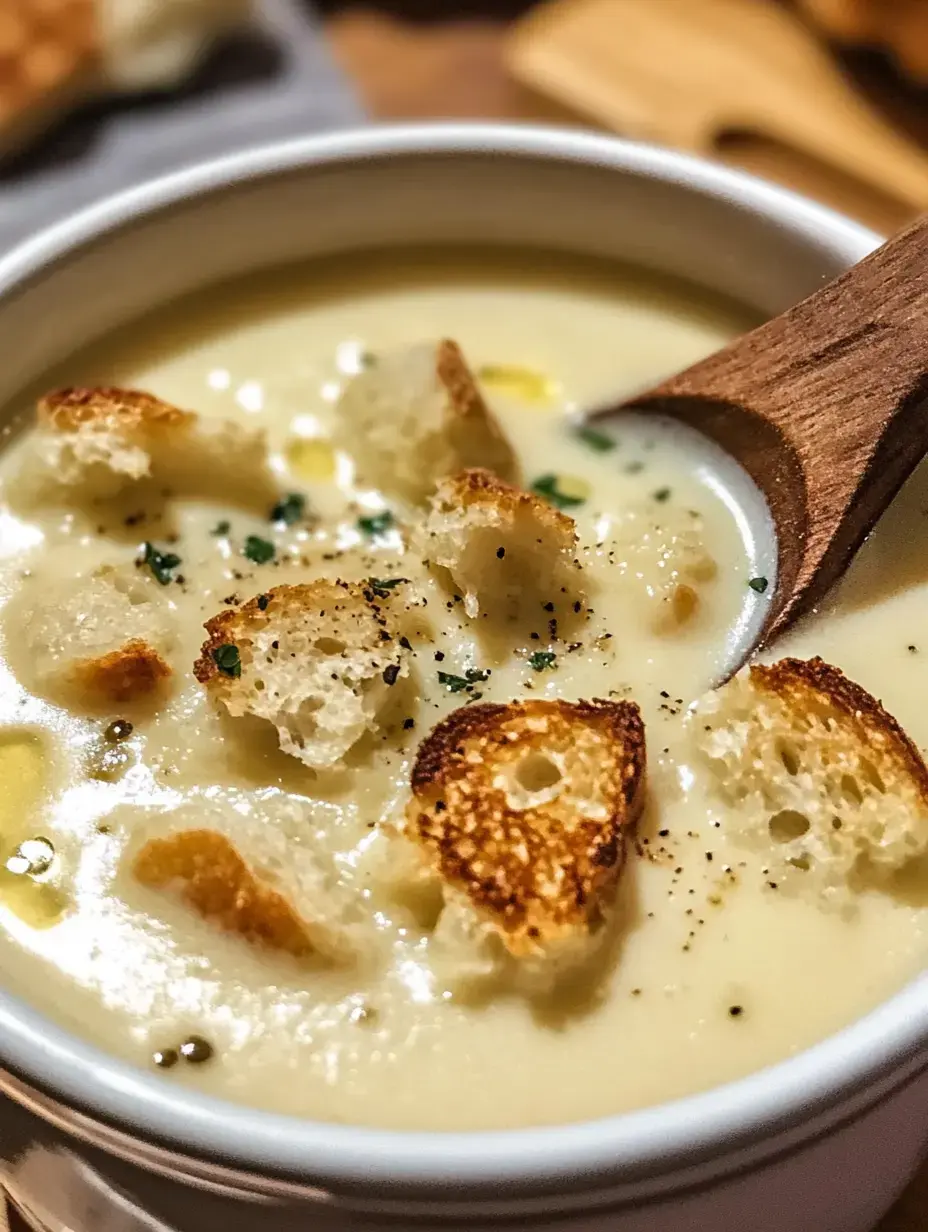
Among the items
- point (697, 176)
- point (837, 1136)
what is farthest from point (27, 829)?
point (697, 176)

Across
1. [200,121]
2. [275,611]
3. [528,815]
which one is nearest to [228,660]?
[275,611]

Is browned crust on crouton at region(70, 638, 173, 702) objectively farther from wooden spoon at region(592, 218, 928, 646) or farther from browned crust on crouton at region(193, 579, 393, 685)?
wooden spoon at region(592, 218, 928, 646)

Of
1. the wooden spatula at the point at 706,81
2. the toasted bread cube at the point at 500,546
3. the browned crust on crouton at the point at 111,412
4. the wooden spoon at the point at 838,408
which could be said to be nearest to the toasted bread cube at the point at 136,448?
the browned crust on crouton at the point at 111,412

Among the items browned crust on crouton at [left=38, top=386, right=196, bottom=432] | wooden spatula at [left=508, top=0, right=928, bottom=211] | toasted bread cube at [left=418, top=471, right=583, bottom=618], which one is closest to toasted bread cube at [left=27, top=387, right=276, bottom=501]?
browned crust on crouton at [left=38, top=386, right=196, bottom=432]

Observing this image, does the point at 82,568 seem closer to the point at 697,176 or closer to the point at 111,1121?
the point at 111,1121

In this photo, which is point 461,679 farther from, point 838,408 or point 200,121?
point 200,121

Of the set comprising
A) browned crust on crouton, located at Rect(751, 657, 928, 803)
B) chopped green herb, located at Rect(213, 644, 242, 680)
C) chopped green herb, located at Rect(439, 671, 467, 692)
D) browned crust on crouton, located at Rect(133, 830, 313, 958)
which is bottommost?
browned crust on crouton, located at Rect(133, 830, 313, 958)
